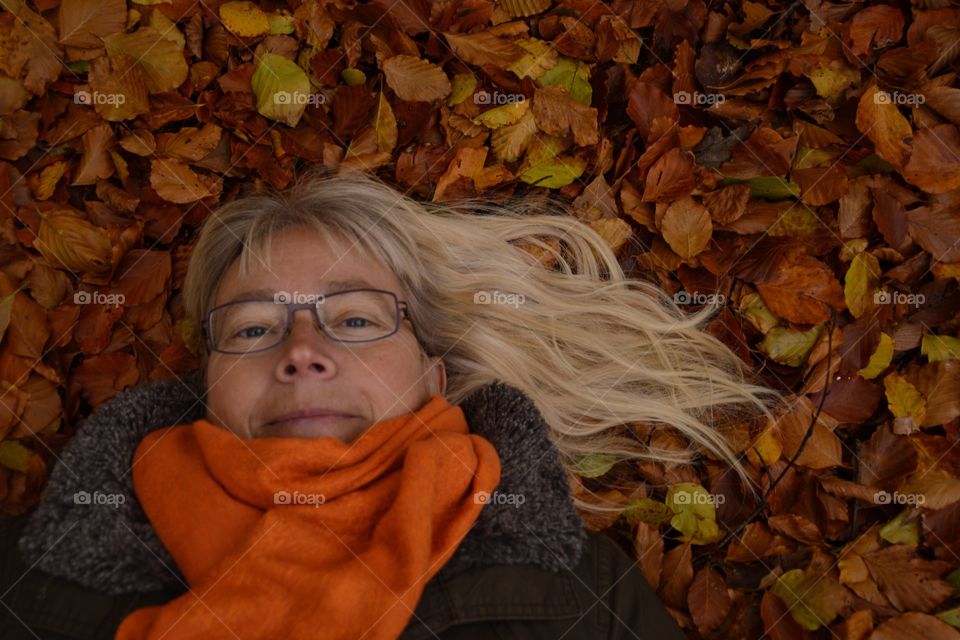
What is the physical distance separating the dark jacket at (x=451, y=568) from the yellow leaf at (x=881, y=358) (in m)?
0.89

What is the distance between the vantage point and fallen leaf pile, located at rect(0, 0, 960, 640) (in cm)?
224

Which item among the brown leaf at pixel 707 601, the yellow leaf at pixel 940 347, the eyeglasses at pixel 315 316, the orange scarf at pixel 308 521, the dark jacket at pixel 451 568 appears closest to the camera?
the orange scarf at pixel 308 521

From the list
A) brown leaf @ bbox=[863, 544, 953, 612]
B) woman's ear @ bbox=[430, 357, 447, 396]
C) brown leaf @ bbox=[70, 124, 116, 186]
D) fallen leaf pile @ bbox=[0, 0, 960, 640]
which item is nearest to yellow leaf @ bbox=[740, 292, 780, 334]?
fallen leaf pile @ bbox=[0, 0, 960, 640]

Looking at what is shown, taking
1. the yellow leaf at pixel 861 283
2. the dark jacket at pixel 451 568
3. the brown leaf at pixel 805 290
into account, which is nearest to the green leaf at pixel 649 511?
the dark jacket at pixel 451 568

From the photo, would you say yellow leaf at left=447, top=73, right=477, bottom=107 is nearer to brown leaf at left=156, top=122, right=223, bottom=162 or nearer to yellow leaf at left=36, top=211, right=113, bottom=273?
brown leaf at left=156, top=122, right=223, bottom=162

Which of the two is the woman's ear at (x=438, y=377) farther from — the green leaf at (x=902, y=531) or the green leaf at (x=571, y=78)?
the green leaf at (x=902, y=531)

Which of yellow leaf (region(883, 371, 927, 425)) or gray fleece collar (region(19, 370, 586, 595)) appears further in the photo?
yellow leaf (region(883, 371, 927, 425))

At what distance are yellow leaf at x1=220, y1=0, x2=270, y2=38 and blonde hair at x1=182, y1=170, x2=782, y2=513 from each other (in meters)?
0.43

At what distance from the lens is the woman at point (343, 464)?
172 cm

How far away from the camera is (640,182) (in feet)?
7.78

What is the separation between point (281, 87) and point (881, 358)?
182cm

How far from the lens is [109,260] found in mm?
2328

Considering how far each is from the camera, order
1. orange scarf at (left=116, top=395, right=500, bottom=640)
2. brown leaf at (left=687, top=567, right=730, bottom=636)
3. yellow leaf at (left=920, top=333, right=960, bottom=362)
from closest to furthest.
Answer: orange scarf at (left=116, top=395, right=500, bottom=640)
brown leaf at (left=687, top=567, right=730, bottom=636)
yellow leaf at (left=920, top=333, right=960, bottom=362)

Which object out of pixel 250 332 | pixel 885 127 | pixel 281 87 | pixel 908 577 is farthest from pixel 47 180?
pixel 908 577
